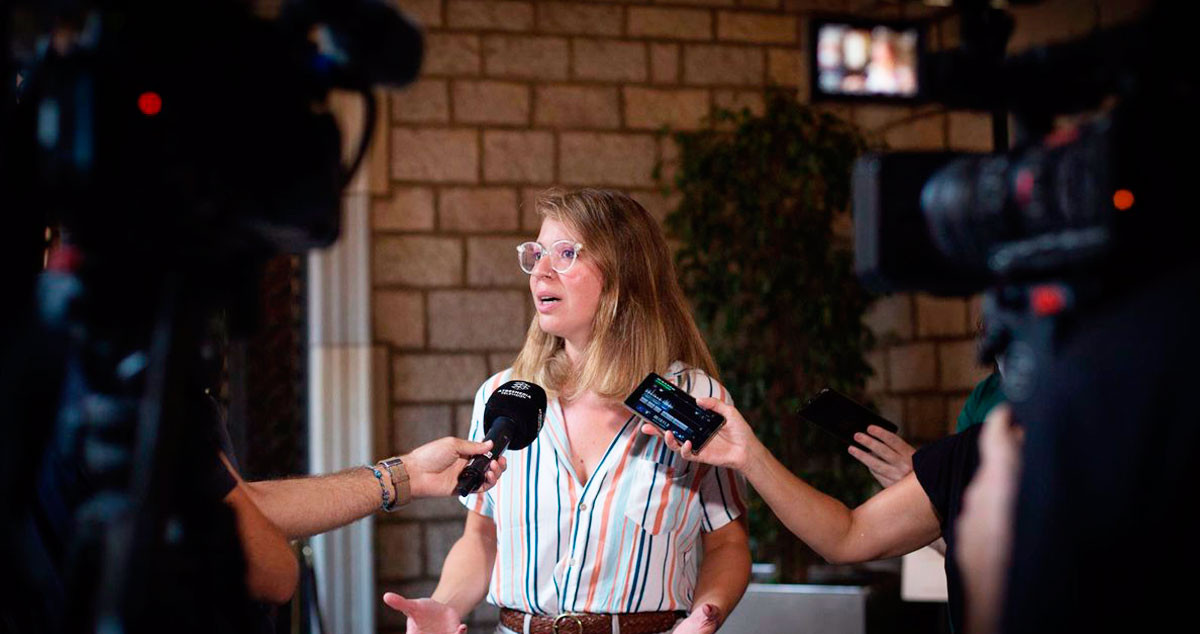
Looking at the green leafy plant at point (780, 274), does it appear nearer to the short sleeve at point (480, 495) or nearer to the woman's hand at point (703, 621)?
the short sleeve at point (480, 495)

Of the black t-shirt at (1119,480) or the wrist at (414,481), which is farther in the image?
the wrist at (414,481)

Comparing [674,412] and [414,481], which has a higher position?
[674,412]

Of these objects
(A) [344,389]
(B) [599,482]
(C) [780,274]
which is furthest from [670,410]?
(A) [344,389]

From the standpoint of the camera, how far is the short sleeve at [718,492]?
235cm

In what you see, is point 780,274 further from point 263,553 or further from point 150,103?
point 150,103

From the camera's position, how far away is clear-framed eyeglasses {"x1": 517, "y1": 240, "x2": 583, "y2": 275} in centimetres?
242

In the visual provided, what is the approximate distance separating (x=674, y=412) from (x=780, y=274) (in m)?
2.46

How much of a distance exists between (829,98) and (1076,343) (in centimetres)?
386

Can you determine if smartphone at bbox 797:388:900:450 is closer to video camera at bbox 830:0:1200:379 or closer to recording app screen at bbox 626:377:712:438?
recording app screen at bbox 626:377:712:438

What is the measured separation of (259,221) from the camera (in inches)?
39.8

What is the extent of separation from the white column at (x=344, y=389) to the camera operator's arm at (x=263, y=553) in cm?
309

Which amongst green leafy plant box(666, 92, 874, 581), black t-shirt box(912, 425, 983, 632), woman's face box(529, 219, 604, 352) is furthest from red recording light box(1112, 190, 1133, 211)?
green leafy plant box(666, 92, 874, 581)

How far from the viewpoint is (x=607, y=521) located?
2.27m

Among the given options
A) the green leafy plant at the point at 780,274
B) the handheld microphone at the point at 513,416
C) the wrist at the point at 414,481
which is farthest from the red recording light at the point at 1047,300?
the green leafy plant at the point at 780,274
